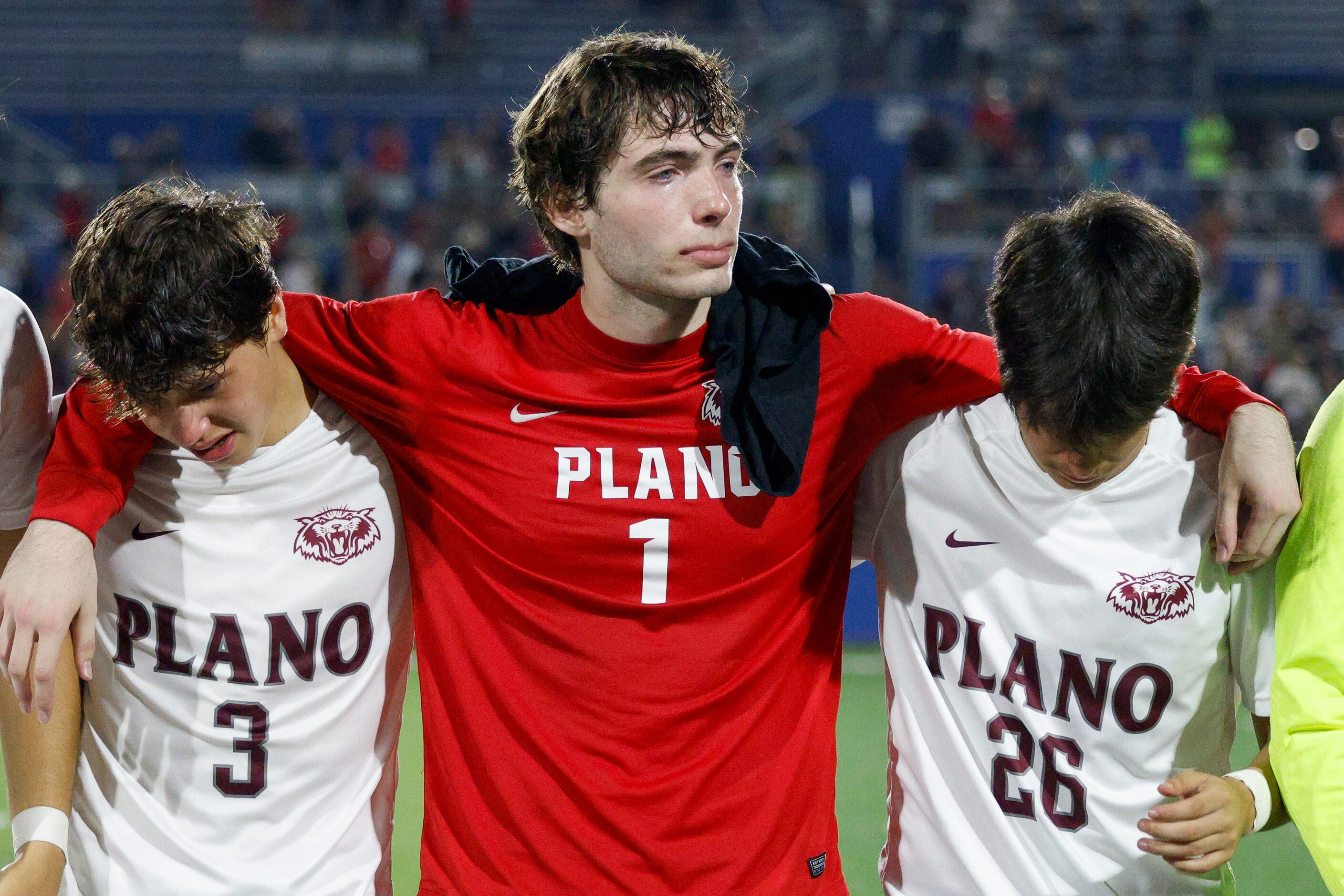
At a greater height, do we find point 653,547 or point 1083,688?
point 653,547

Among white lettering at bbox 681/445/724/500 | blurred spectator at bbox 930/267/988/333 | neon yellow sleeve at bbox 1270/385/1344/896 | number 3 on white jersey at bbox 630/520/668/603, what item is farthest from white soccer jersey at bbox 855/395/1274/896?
blurred spectator at bbox 930/267/988/333

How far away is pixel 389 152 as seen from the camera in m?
14.6

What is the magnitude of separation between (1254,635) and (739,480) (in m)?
0.93

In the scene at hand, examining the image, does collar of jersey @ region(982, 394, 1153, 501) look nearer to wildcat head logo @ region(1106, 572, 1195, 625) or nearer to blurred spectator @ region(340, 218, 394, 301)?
wildcat head logo @ region(1106, 572, 1195, 625)

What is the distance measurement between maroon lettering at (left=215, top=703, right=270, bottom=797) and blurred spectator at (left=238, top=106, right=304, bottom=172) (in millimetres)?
12211

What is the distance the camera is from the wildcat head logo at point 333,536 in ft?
8.09

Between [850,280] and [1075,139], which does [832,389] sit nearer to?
[850,280]

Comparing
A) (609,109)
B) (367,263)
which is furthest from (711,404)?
(367,263)

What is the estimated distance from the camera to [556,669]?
7.79ft

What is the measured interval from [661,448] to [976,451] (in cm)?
58

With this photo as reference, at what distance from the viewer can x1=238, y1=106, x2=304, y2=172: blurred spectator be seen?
1368cm

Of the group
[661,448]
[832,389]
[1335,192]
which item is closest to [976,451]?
[832,389]

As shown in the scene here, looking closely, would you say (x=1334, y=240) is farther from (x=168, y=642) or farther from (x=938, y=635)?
(x=168, y=642)

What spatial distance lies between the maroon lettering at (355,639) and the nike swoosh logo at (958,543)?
1.09 metres
